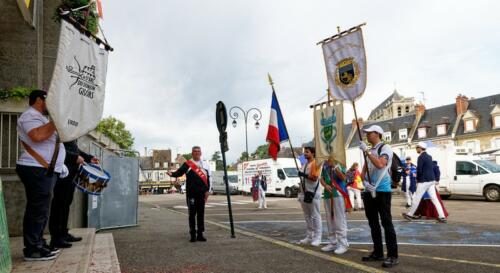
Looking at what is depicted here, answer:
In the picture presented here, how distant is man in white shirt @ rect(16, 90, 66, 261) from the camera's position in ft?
15.2

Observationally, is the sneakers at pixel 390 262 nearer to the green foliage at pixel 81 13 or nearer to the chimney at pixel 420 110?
the green foliage at pixel 81 13

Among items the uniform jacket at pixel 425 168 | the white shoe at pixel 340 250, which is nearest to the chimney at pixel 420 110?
the uniform jacket at pixel 425 168

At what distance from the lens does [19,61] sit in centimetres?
791

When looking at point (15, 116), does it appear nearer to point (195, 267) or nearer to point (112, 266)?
point (112, 266)

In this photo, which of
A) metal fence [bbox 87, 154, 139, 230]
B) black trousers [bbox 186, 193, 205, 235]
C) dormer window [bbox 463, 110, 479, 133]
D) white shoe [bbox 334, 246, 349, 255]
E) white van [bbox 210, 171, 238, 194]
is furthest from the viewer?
dormer window [bbox 463, 110, 479, 133]

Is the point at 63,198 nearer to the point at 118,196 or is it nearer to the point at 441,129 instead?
the point at 118,196

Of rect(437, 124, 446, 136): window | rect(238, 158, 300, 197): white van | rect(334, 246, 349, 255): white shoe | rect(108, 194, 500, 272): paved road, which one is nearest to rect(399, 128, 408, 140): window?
rect(437, 124, 446, 136): window

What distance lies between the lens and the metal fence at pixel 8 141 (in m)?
7.27

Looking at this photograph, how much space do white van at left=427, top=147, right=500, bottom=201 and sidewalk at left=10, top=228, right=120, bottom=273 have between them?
19.6 m

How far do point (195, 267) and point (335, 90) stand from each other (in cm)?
390

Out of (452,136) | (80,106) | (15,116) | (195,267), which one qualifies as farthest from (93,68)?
(452,136)

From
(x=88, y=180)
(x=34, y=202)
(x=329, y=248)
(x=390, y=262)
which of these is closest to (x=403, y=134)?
(x=329, y=248)

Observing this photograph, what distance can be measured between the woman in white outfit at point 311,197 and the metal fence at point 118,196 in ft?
16.6

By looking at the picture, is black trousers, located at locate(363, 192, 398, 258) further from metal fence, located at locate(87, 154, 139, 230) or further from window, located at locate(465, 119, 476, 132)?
window, located at locate(465, 119, 476, 132)
